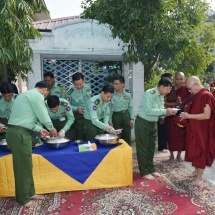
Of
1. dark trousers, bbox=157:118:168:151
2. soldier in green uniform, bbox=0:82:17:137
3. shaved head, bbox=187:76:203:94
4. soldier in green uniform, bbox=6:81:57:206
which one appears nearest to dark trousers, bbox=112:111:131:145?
dark trousers, bbox=157:118:168:151

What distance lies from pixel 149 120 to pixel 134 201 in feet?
3.56

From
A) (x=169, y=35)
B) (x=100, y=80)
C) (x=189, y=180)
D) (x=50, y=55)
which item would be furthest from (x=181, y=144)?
(x=50, y=55)

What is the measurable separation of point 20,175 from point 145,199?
1466 millimetres

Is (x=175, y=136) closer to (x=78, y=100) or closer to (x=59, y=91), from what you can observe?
(x=78, y=100)

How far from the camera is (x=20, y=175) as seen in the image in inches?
109

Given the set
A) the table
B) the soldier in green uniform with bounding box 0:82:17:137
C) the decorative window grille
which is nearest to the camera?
the table

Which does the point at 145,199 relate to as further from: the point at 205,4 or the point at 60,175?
the point at 205,4

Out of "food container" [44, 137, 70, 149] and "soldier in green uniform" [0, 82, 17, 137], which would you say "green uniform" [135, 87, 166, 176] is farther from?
"soldier in green uniform" [0, 82, 17, 137]

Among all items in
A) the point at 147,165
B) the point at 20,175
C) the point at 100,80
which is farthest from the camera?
the point at 100,80

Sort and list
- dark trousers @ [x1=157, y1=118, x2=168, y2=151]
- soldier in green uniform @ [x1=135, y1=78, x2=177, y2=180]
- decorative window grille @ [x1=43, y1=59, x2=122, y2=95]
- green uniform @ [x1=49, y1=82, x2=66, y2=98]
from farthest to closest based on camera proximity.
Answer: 1. decorative window grille @ [x1=43, y1=59, x2=122, y2=95]
2. dark trousers @ [x1=157, y1=118, x2=168, y2=151]
3. green uniform @ [x1=49, y1=82, x2=66, y2=98]
4. soldier in green uniform @ [x1=135, y1=78, x2=177, y2=180]

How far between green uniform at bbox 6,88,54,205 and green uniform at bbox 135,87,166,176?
4.28 ft

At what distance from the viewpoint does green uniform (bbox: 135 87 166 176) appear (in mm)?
3305

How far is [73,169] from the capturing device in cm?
305

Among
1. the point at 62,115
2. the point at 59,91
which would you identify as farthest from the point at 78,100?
the point at 62,115
